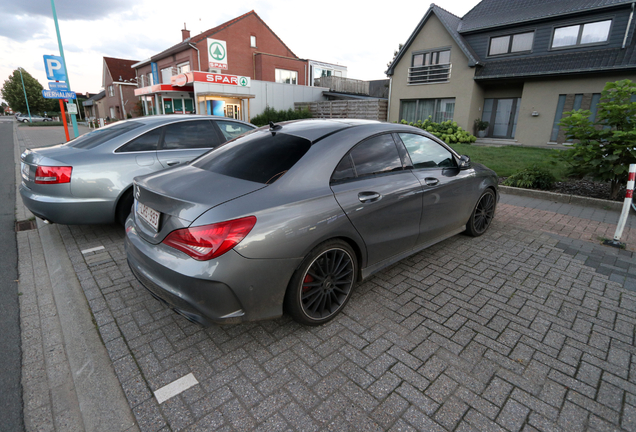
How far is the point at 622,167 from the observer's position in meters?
5.89

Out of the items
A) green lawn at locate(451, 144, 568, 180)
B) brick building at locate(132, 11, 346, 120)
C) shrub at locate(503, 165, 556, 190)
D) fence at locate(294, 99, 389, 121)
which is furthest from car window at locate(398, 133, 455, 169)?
brick building at locate(132, 11, 346, 120)

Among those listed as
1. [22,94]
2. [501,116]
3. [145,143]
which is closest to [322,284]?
[145,143]

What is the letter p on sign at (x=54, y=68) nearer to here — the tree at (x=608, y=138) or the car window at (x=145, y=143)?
the car window at (x=145, y=143)

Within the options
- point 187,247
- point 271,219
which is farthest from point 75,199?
point 271,219

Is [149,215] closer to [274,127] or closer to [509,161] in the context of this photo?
[274,127]

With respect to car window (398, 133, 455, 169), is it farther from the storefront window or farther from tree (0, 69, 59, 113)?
tree (0, 69, 59, 113)

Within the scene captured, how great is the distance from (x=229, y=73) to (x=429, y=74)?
17258 mm

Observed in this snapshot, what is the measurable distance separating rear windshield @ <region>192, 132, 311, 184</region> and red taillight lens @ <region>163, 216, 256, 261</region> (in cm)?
46

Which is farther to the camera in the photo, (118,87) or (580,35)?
(118,87)

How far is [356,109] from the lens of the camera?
73.5 ft

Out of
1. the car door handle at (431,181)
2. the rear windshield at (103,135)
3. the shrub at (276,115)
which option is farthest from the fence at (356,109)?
the car door handle at (431,181)

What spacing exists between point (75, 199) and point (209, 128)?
6.85 feet

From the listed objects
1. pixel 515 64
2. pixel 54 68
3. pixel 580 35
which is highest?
pixel 580 35

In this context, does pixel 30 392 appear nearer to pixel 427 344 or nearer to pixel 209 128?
pixel 427 344
